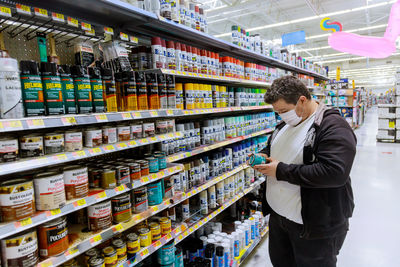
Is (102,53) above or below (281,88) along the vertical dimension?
above

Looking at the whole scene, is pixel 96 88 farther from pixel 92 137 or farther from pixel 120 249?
pixel 120 249

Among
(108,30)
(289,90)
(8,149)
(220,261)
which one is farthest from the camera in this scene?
(220,261)

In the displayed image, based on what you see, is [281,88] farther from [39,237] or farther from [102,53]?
[39,237]

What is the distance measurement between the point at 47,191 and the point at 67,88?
1.58ft

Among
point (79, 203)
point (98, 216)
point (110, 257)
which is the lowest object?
point (110, 257)

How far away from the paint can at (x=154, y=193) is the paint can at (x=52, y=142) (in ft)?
2.29

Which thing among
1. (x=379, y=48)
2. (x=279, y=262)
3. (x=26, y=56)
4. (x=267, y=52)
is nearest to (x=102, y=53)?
(x=26, y=56)

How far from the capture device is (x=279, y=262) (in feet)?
6.26

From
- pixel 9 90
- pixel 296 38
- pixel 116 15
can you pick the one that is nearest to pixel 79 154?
pixel 9 90

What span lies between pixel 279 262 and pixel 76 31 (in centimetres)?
212

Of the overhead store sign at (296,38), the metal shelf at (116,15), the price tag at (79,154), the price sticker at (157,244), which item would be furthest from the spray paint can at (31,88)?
the overhead store sign at (296,38)

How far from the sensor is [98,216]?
4.55 ft

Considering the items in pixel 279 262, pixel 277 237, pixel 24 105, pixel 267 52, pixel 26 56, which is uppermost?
pixel 267 52

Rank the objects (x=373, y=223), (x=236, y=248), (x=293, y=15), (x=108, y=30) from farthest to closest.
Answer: (x=293, y=15) < (x=373, y=223) < (x=236, y=248) < (x=108, y=30)
